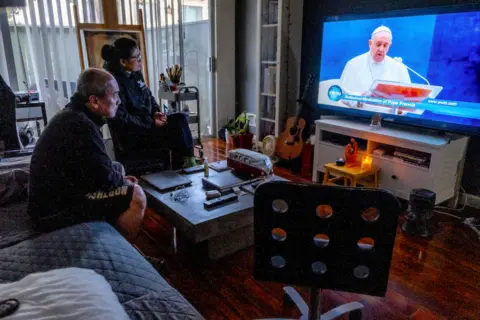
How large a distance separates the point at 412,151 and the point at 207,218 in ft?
5.95

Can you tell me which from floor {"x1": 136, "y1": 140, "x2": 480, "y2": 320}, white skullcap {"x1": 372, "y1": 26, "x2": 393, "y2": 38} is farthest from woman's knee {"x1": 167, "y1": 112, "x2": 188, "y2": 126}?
Answer: white skullcap {"x1": 372, "y1": 26, "x2": 393, "y2": 38}

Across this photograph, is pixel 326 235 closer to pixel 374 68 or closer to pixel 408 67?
pixel 408 67

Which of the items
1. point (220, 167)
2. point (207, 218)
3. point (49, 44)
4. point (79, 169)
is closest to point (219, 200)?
point (207, 218)

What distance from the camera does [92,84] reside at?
5.65 ft

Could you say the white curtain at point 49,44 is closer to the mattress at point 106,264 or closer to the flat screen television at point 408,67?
the flat screen television at point 408,67

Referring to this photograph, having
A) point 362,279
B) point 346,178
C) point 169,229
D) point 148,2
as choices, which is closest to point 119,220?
point 169,229

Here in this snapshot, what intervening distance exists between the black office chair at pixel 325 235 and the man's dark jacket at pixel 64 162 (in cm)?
96

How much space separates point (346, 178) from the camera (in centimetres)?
281

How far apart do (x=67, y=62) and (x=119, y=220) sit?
2.69 m

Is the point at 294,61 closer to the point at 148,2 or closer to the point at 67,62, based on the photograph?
the point at 148,2

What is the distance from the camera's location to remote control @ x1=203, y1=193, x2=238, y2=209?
1.87 m

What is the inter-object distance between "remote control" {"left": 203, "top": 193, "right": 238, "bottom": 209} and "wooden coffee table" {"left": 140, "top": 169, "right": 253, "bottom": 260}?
0.08 feet

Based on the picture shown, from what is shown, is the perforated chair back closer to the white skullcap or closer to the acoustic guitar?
the white skullcap

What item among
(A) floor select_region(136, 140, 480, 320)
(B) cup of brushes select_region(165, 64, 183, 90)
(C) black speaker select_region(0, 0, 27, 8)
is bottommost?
(A) floor select_region(136, 140, 480, 320)
